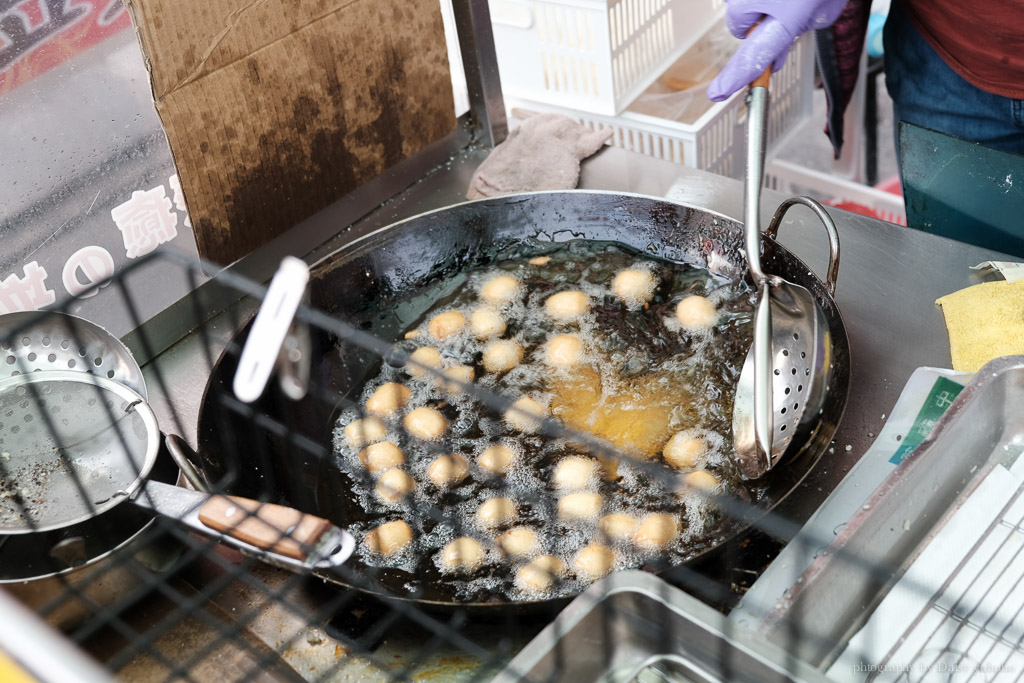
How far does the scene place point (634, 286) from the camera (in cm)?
145

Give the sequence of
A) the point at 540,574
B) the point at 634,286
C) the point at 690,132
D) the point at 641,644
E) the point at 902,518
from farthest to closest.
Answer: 1. the point at 690,132
2. the point at 634,286
3. the point at 540,574
4. the point at 902,518
5. the point at 641,644

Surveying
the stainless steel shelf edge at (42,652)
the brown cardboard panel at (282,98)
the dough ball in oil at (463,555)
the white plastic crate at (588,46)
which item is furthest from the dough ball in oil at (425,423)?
the white plastic crate at (588,46)

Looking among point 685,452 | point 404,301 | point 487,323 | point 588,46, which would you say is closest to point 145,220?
point 404,301

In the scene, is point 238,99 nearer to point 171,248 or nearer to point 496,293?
point 171,248

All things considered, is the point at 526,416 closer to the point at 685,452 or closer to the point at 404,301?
the point at 685,452

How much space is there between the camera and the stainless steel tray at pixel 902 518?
81cm

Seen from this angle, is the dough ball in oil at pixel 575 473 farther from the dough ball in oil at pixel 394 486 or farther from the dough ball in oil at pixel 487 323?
the dough ball in oil at pixel 487 323

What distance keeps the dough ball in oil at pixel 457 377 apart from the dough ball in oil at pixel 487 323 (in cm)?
8

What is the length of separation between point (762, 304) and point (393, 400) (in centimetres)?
57

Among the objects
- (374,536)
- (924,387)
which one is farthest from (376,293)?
(924,387)

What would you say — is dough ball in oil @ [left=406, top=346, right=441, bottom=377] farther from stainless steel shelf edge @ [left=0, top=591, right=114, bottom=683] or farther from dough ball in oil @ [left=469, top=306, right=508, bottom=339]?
stainless steel shelf edge @ [left=0, top=591, right=114, bottom=683]

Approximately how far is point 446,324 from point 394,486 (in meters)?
0.34

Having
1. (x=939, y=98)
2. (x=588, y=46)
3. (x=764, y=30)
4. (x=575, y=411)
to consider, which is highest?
(x=764, y=30)

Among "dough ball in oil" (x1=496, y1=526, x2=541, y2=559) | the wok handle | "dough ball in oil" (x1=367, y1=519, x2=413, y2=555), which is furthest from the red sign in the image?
"dough ball in oil" (x1=496, y1=526, x2=541, y2=559)
